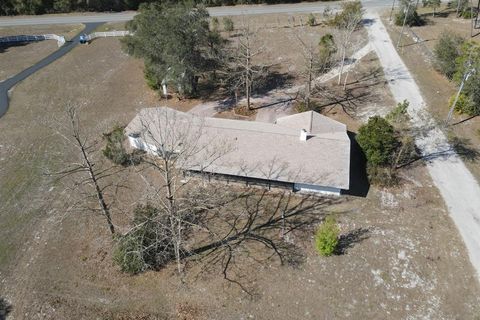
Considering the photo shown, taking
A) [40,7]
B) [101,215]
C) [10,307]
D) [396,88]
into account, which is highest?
[40,7]

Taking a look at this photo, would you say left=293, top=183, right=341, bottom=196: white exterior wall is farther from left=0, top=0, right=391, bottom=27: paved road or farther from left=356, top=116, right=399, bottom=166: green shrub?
left=0, top=0, right=391, bottom=27: paved road

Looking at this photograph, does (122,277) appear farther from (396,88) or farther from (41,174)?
(396,88)

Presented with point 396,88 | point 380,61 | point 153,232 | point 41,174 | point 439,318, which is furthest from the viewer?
point 380,61

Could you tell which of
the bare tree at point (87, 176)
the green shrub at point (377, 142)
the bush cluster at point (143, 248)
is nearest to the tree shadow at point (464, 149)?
the green shrub at point (377, 142)

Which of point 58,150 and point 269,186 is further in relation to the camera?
Answer: point 58,150

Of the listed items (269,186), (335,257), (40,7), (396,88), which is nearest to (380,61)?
(396,88)
